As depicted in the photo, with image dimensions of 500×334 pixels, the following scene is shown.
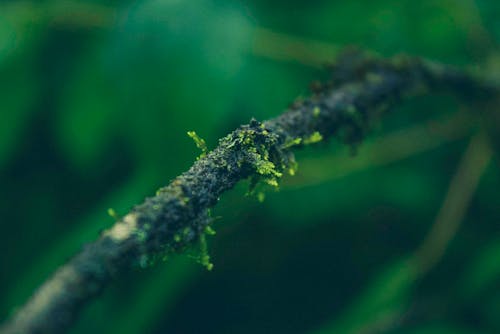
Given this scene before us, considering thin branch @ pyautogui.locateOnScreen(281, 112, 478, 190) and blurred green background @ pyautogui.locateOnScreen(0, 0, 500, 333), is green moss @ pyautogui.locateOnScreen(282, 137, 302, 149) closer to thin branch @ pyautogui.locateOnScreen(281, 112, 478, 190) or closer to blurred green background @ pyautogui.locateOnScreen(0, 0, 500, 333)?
blurred green background @ pyautogui.locateOnScreen(0, 0, 500, 333)

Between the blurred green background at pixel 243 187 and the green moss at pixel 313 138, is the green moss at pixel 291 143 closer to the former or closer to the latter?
the green moss at pixel 313 138

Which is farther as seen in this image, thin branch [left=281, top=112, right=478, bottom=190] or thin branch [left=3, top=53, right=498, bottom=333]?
thin branch [left=281, top=112, right=478, bottom=190]

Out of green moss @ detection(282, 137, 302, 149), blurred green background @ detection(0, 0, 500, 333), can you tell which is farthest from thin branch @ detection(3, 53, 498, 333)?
blurred green background @ detection(0, 0, 500, 333)

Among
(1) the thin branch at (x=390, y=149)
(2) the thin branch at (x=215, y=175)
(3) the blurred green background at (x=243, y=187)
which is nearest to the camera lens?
(2) the thin branch at (x=215, y=175)

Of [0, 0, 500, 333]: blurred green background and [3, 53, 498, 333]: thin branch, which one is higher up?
[0, 0, 500, 333]: blurred green background

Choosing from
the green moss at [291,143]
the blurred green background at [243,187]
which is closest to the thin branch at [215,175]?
the green moss at [291,143]

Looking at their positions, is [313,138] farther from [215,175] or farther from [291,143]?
[215,175]
